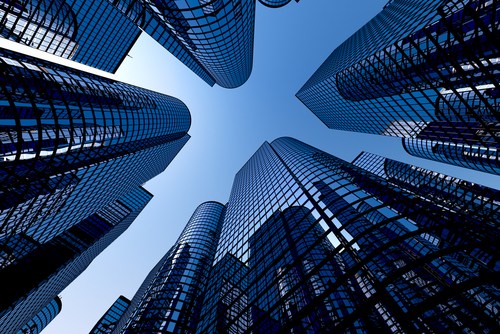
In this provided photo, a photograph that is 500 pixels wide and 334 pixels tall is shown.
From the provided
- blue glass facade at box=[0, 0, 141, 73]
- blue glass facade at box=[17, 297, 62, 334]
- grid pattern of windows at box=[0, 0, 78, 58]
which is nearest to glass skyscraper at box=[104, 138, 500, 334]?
grid pattern of windows at box=[0, 0, 78, 58]

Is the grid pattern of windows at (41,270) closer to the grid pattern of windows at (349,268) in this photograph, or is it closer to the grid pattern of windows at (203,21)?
the grid pattern of windows at (349,268)

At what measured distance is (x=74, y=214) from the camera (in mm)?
43938

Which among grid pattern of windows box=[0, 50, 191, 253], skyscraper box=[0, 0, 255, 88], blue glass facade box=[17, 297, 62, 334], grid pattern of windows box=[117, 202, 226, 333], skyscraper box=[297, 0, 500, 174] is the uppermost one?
skyscraper box=[297, 0, 500, 174]

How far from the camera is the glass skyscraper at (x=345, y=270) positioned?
12.5m

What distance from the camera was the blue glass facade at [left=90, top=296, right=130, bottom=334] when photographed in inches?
3452

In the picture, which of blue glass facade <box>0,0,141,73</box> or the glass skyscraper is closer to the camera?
the glass skyscraper

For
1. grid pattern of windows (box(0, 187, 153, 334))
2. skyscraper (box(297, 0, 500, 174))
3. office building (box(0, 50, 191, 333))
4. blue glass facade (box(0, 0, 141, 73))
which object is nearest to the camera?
office building (box(0, 50, 191, 333))

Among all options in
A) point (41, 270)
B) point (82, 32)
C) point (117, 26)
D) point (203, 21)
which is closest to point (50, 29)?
point (82, 32)

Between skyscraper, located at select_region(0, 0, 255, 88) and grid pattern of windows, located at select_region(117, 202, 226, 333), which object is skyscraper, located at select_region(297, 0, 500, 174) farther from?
grid pattern of windows, located at select_region(117, 202, 226, 333)

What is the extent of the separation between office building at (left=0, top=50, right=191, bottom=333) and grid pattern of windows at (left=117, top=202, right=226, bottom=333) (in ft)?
64.0

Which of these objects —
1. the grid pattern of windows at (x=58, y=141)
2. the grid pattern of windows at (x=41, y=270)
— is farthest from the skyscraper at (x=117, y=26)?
the grid pattern of windows at (x=41, y=270)

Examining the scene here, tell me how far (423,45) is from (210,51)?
1442 inches

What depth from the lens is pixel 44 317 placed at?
88250 mm

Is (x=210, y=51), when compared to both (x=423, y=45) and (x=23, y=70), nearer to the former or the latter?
(x=23, y=70)
